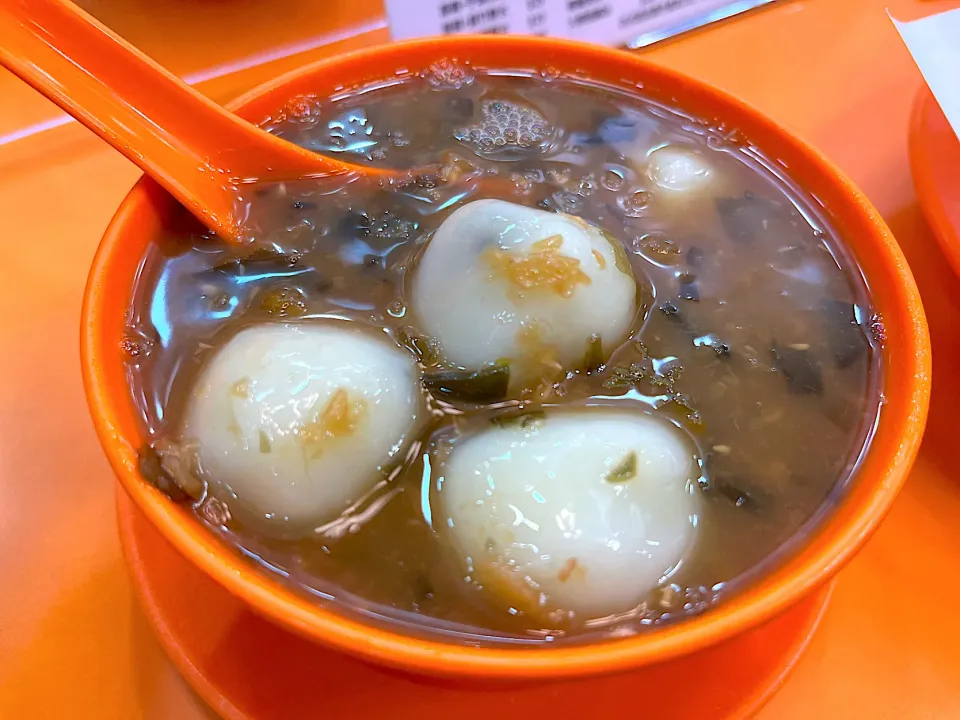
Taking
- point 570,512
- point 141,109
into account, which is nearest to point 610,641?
point 570,512

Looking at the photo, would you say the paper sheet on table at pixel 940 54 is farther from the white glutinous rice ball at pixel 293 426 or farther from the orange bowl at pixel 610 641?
the white glutinous rice ball at pixel 293 426

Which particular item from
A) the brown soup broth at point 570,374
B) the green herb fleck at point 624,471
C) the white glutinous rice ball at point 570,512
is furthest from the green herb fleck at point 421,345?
the green herb fleck at point 624,471

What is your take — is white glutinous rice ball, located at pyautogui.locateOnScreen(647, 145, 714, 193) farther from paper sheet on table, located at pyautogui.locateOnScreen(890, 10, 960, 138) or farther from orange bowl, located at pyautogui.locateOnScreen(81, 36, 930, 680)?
paper sheet on table, located at pyautogui.locateOnScreen(890, 10, 960, 138)

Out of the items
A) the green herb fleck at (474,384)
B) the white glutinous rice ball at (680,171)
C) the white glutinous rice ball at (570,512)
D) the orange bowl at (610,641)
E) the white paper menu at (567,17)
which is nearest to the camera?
the orange bowl at (610,641)

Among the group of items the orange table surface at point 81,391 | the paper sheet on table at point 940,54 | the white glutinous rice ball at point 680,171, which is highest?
the paper sheet on table at point 940,54

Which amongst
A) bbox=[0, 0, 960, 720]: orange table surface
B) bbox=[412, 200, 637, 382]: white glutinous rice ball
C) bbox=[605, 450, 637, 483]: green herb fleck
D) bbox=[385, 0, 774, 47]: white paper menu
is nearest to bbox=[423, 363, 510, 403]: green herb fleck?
bbox=[412, 200, 637, 382]: white glutinous rice ball

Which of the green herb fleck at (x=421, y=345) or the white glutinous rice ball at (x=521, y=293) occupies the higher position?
the white glutinous rice ball at (x=521, y=293)
